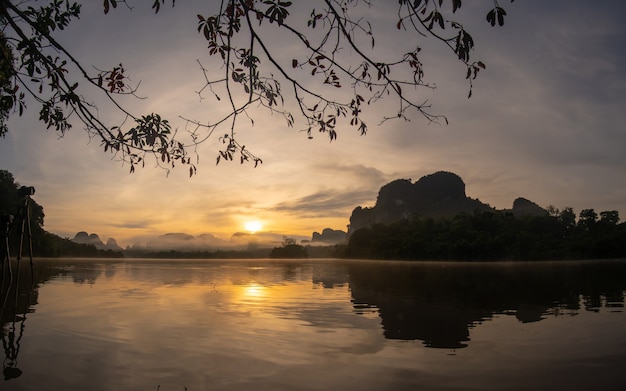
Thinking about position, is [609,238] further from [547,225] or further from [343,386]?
[343,386]

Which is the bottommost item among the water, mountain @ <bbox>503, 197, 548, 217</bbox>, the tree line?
the water

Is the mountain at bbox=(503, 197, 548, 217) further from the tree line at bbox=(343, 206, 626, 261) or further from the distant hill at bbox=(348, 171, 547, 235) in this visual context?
the tree line at bbox=(343, 206, 626, 261)

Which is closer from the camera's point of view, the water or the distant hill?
the water

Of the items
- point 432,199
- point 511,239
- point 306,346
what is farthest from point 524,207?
point 306,346

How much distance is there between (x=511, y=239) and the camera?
84.6 metres

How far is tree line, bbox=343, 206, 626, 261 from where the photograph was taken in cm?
8169

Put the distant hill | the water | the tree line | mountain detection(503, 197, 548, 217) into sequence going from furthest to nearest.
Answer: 1. the distant hill
2. mountain detection(503, 197, 548, 217)
3. the tree line
4. the water

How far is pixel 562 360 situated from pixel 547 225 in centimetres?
9683

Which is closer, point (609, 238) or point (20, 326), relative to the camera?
point (20, 326)

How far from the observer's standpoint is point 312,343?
795 cm

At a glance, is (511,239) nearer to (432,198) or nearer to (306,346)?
(306,346)

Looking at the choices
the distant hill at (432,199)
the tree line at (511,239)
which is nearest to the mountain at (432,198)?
the distant hill at (432,199)

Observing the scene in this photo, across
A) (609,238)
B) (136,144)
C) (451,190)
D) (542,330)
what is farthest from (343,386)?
(451,190)

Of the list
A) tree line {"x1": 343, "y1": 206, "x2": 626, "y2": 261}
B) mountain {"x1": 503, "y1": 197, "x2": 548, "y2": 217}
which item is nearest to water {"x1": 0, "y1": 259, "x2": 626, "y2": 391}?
tree line {"x1": 343, "y1": 206, "x2": 626, "y2": 261}
